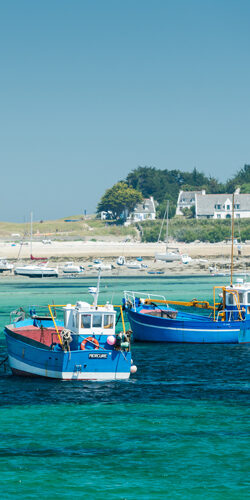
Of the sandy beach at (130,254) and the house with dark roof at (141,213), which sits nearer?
the sandy beach at (130,254)

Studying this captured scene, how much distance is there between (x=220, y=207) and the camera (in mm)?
193375

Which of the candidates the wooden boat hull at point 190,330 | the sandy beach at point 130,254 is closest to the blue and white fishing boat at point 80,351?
the wooden boat hull at point 190,330

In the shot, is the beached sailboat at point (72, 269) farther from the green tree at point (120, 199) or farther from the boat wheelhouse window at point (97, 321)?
the boat wheelhouse window at point (97, 321)

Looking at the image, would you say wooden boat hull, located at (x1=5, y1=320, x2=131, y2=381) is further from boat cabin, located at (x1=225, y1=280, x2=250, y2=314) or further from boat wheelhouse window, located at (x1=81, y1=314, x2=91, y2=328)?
boat cabin, located at (x1=225, y1=280, x2=250, y2=314)

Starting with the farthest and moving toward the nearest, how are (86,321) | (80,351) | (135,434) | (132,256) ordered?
(132,256), (86,321), (80,351), (135,434)

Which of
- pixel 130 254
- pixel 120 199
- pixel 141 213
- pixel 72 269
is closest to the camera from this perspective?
pixel 72 269

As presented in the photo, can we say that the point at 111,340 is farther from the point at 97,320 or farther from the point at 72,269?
the point at 72,269

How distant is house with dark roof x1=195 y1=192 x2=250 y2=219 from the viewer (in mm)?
192250

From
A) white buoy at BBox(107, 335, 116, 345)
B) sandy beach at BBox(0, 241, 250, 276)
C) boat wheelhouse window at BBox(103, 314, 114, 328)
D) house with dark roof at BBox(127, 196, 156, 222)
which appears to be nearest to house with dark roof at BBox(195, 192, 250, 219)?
house with dark roof at BBox(127, 196, 156, 222)

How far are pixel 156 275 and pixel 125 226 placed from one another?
65563 mm

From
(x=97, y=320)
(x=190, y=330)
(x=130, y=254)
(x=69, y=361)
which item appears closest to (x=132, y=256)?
(x=130, y=254)

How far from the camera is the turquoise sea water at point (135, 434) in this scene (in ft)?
70.1

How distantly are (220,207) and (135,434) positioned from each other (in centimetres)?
17026

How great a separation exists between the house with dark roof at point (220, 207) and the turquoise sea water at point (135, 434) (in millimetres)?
153056
